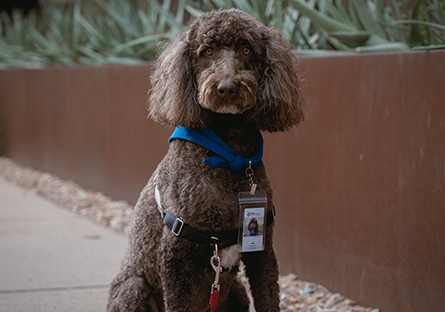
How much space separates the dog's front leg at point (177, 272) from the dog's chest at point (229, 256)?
150mm

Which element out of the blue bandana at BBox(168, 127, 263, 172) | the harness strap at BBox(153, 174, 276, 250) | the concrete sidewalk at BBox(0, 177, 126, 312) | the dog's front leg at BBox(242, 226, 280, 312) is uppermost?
the blue bandana at BBox(168, 127, 263, 172)

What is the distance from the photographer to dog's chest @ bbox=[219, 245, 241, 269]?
2249 mm

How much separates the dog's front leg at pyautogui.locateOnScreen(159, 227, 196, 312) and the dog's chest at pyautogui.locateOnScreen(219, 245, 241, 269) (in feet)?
0.49

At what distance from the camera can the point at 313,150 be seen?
359 cm

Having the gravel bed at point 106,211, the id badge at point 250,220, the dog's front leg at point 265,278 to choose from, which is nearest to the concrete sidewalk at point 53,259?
the gravel bed at point 106,211

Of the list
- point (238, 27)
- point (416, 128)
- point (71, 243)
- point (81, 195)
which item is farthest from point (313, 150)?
point (81, 195)

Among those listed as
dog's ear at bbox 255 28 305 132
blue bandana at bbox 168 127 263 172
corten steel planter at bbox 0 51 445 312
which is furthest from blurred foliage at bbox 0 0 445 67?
blue bandana at bbox 168 127 263 172

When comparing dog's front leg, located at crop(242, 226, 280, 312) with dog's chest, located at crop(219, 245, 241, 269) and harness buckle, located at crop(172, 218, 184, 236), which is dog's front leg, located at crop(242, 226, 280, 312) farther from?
harness buckle, located at crop(172, 218, 184, 236)

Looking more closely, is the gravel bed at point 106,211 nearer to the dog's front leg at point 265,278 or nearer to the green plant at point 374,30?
the dog's front leg at point 265,278

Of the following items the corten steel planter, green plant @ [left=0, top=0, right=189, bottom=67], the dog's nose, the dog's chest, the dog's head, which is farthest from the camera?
green plant @ [left=0, top=0, right=189, bottom=67]

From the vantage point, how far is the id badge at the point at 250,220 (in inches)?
85.3

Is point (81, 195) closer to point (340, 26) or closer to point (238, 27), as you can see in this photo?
point (340, 26)

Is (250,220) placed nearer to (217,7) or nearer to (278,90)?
(278,90)

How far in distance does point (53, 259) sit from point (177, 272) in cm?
268
